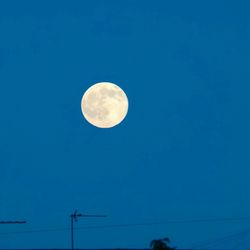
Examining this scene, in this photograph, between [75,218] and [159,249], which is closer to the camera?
[159,249]

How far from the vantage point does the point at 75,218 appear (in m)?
185

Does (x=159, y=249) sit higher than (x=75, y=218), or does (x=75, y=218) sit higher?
(x=75, y=218)

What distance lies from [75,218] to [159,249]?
2262 inches

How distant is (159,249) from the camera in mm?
128375
